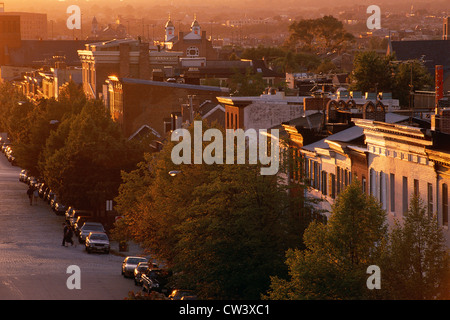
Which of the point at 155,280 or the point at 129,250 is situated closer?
the point at 155,280

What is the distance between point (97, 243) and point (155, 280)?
21196 millimetres

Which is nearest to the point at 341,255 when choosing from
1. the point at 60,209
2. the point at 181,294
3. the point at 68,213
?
the point at 181,294

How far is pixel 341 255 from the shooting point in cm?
3934

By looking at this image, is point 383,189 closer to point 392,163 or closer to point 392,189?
point 392,189

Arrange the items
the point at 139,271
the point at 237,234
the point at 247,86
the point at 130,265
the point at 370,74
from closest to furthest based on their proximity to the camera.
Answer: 1. the point at 237,234
2. the point at 139,271
3. the point at 130,265
4. the point at 370,74
5. the point at 247,86

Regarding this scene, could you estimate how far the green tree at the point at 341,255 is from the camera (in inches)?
1499

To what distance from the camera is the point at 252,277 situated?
49.2 meters

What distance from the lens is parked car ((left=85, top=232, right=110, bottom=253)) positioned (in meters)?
78.6

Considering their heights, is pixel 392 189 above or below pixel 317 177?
above

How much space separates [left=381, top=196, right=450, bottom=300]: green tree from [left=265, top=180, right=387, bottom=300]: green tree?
3.33 ft

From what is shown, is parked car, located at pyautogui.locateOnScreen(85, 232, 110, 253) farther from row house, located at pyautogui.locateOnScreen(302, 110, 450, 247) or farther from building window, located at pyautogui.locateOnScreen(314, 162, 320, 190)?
building window, located at pyautogui.locateOnScreen(314, 162, 320, 190)

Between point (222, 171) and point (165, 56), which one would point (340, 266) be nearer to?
point (222, 171)
